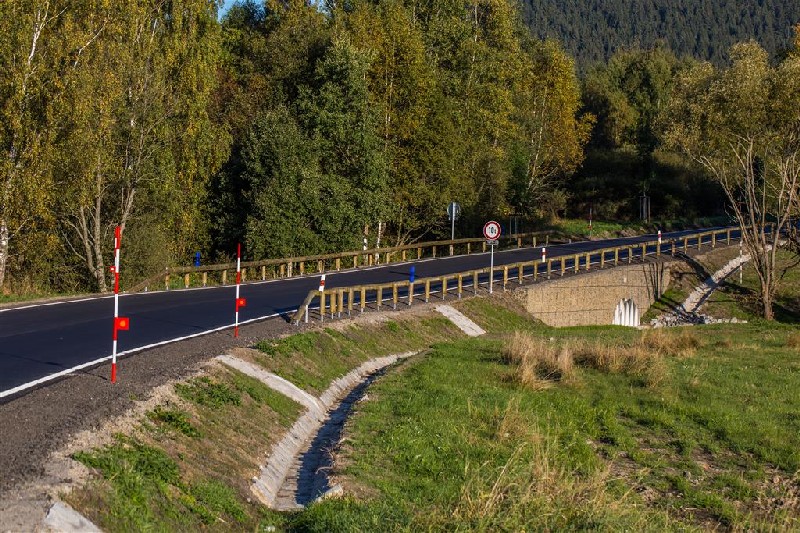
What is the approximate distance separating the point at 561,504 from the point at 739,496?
13.7 ft

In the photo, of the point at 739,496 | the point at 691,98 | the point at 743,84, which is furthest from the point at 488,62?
the point at 739,496

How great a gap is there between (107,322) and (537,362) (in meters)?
9.49

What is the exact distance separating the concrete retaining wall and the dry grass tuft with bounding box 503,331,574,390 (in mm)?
15597

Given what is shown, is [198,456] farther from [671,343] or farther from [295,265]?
[295,265]

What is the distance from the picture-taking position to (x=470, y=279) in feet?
138

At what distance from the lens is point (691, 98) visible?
5419 cm

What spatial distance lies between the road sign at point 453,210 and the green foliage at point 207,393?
128 ft

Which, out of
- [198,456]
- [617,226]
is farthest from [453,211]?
[198,456]

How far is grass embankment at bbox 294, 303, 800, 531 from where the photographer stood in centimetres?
1091

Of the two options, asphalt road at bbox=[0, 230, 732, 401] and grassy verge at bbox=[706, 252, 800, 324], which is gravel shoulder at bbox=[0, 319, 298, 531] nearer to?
asphalt road at bbox=[0, 230, 732, 401]

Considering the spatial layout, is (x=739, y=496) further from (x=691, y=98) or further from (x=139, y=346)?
(x=691, y=98)

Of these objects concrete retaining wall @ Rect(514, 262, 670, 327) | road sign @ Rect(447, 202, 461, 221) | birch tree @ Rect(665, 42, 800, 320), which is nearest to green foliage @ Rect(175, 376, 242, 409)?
concrete retaining wall @ Rect(514, 262, 670, 327)

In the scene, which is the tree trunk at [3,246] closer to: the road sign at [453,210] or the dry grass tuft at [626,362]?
the dry grass tuft at [626,362]

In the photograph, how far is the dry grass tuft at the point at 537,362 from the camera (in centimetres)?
2091
